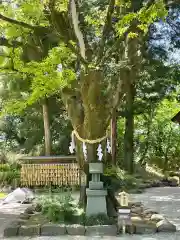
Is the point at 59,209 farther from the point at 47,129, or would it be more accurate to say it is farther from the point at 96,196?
the point at 47,129

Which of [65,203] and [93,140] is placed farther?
[93,140]

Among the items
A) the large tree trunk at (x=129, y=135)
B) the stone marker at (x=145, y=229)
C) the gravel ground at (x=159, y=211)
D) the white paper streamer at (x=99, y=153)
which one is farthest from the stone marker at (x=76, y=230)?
the large tree trunk at (x=129, y=135)

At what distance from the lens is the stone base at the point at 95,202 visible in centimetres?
730

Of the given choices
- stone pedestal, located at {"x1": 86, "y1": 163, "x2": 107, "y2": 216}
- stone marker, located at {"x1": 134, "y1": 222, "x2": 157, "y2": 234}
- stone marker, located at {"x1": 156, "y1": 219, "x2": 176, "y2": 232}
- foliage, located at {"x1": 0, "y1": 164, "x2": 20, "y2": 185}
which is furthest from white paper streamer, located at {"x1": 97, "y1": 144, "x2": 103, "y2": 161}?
foliage, located at {"x1": 0, "y1": 164, "x2": 20, "y2": 185}

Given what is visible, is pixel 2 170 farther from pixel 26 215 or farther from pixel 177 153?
pixel 177 153

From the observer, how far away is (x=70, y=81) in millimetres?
8688

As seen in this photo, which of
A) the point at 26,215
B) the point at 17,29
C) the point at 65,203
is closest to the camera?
the point at 65,203

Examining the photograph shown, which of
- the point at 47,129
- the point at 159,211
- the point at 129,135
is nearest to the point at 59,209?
the point at 159,211

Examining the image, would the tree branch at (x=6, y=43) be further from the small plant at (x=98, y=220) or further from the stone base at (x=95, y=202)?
the small plant at (x=98, y=220)

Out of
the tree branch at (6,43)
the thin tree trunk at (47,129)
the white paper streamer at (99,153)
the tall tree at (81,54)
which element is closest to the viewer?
the tall tree at (81,54)

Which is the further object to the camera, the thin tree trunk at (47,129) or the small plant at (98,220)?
the thin tree trunk at (47,129)

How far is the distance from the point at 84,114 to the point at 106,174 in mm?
1453

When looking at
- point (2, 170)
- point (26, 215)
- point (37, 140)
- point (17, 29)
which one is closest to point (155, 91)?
point (37, 140)

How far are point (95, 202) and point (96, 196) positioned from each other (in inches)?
4.8
